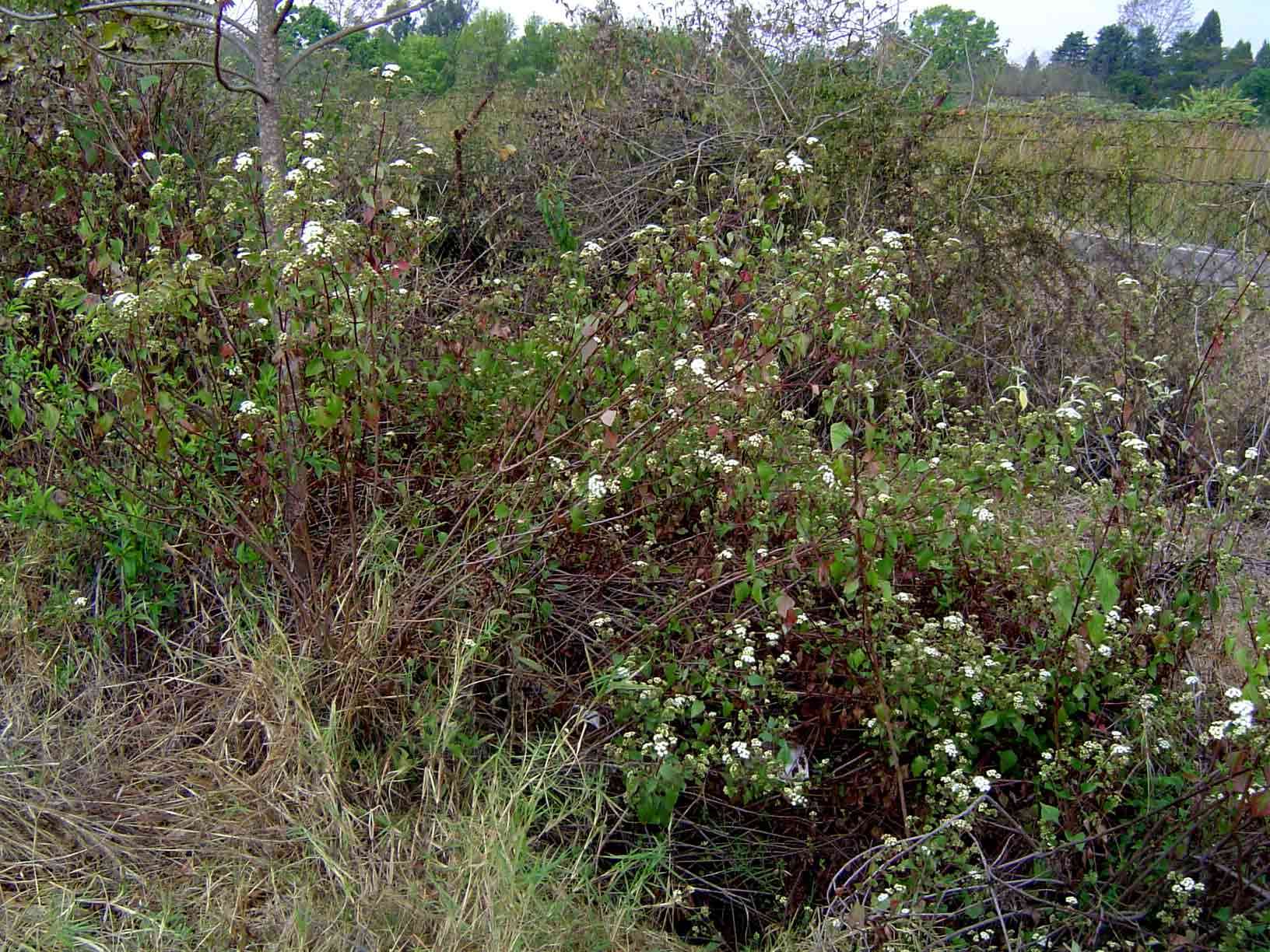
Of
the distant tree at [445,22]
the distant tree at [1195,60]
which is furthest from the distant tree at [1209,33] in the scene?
the distant tree at [445,22]

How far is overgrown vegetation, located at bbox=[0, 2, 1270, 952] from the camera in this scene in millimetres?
2457

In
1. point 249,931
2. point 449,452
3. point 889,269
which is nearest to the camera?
point 249,931

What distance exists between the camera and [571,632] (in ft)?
10.3

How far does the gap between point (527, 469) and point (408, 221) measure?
0.83 m

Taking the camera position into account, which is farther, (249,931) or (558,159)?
(558,159)

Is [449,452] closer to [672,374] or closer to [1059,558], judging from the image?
[672,374]

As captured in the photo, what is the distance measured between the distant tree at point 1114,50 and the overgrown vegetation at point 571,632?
103ft

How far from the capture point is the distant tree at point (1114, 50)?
30969 millimetres

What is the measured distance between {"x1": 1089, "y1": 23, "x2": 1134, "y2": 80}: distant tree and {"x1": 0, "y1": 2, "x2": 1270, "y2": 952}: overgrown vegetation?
1237 inches

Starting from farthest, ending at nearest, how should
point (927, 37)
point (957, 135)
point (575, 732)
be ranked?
point (927, 37), point (957, 135), point (575, 732)

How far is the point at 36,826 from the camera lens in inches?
104

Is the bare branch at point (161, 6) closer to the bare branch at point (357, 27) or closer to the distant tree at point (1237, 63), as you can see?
the bare branch at point (357, 27)

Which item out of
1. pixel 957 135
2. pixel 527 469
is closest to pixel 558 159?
pixel 957 135

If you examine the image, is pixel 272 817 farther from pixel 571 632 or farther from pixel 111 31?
pixel 111 31
